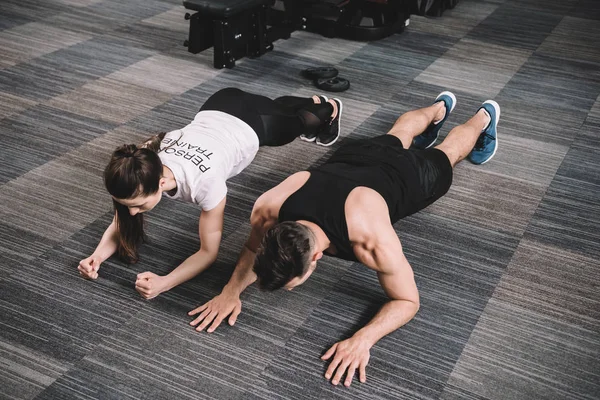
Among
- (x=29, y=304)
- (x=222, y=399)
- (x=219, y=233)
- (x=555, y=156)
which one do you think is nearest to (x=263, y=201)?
(x=219, y=233)

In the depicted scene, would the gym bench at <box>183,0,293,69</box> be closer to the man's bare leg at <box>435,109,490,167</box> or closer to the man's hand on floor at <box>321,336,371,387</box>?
the man's bare leg at <box>435,109,490,167</box>

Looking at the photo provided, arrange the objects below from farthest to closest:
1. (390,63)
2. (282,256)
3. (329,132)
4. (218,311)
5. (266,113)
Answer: (390,63)
(329,132)
(266,113)
(218,311)
(282,256)

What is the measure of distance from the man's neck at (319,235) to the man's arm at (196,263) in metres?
0.32

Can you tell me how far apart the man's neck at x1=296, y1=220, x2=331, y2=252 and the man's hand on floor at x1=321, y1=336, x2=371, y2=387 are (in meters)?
0.30

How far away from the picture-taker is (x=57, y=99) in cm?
346

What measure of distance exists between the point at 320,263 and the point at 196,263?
0.46 metres

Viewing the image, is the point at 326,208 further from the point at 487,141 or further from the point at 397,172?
the point at 487,141

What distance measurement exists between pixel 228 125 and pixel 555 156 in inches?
64.4

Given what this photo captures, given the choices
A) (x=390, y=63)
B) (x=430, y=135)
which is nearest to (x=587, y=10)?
(x=390, y=63)

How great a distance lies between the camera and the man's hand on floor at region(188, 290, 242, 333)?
2088 millimetres

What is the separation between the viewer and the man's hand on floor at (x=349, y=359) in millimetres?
1928

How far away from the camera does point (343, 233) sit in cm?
194

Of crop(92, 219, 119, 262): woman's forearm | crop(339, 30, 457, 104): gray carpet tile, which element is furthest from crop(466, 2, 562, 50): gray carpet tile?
crop(92, 219, 119, 262): woman's forearm

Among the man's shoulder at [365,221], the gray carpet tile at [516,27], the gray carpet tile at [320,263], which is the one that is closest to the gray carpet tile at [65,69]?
the gray carpet tile at [320,263]
